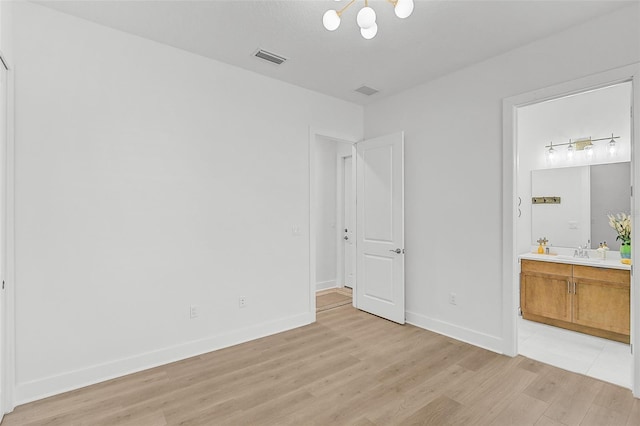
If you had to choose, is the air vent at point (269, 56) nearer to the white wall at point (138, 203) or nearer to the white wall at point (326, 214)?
the white wall at point (138, 203)

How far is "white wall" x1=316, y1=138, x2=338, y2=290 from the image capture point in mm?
5613

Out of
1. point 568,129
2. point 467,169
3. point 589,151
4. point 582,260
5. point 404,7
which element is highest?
point 404,7

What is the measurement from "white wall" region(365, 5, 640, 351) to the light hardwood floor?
1.79 feet

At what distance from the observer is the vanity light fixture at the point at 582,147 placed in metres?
3.67

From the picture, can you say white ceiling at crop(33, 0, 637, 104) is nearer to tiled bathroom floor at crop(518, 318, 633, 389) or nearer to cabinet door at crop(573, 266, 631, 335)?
cabinet door at crop(573, 266, 631, 335)

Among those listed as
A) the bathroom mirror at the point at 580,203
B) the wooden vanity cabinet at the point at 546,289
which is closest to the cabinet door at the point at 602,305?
the wooden vanity cabinet at the point at 546,289

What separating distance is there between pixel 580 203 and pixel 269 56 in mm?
4168

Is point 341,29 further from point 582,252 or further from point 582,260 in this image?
point 582,252

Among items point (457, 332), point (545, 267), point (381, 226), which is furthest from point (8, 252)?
point (545, 267)

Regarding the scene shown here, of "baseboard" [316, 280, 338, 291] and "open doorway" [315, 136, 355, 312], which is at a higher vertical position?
"open doorway" [315, 136, 355, 312]

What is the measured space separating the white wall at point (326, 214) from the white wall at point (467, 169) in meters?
1.76

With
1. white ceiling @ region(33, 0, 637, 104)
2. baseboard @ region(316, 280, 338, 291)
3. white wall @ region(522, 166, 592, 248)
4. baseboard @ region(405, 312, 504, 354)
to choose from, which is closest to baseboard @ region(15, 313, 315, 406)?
baseboard @ region(405, 312, 504, 354)

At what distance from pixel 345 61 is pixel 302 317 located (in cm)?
295

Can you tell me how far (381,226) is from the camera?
13.5ft
